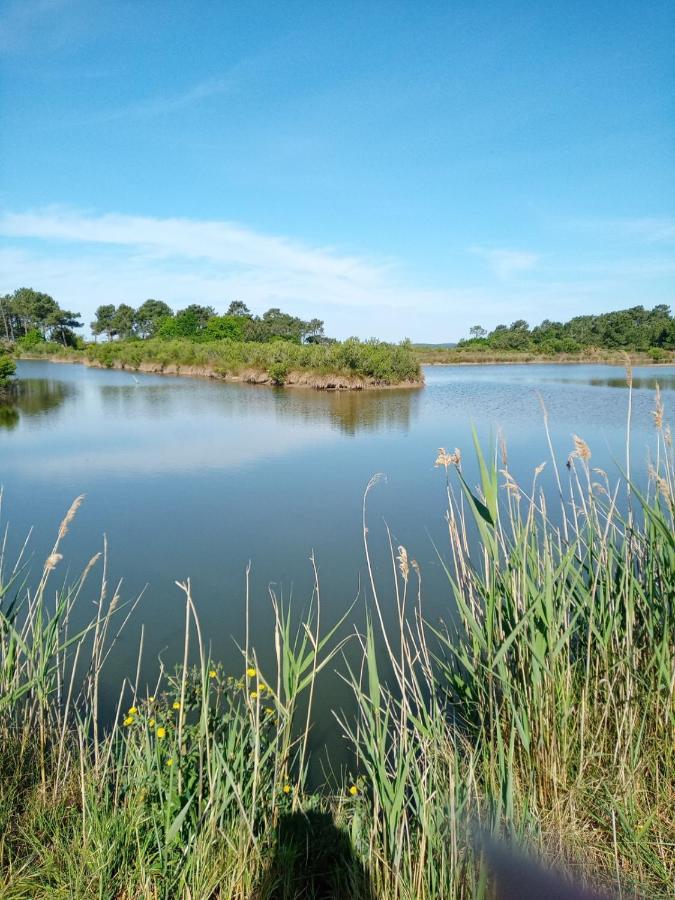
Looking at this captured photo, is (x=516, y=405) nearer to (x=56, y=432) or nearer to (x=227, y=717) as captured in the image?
(x=56, y=432)

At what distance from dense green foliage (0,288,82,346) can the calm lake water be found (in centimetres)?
4052

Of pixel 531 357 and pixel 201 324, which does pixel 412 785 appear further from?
pixel 201 324

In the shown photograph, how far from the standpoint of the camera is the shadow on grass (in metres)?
1.42

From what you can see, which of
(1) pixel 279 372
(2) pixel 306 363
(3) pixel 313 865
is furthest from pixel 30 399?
(3) pixel 313 865

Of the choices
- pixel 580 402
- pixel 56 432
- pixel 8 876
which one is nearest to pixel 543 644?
pixel 8 876

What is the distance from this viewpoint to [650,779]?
169cm

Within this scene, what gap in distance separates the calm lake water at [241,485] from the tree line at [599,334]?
2818cm

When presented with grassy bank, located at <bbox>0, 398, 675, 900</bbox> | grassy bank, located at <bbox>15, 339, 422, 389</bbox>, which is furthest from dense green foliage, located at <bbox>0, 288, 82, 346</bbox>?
grassy bank, located at <bbox>0, 398, 675, 900</bbox>

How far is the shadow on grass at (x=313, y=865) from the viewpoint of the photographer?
1.42 m

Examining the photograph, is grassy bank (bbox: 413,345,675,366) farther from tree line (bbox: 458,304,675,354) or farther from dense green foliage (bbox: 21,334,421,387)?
dense green foliage (bbox: 21,334,421,387)

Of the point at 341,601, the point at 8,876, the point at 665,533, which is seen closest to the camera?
the point at 8,876

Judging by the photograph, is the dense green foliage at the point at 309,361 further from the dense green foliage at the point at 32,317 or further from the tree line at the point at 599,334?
the dense green foliage at the point at 32,317

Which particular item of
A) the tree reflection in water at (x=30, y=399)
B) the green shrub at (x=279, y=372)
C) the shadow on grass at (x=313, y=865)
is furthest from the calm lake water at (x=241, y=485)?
the green shrub at (x=279, y=372)

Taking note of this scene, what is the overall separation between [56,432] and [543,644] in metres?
10.7
